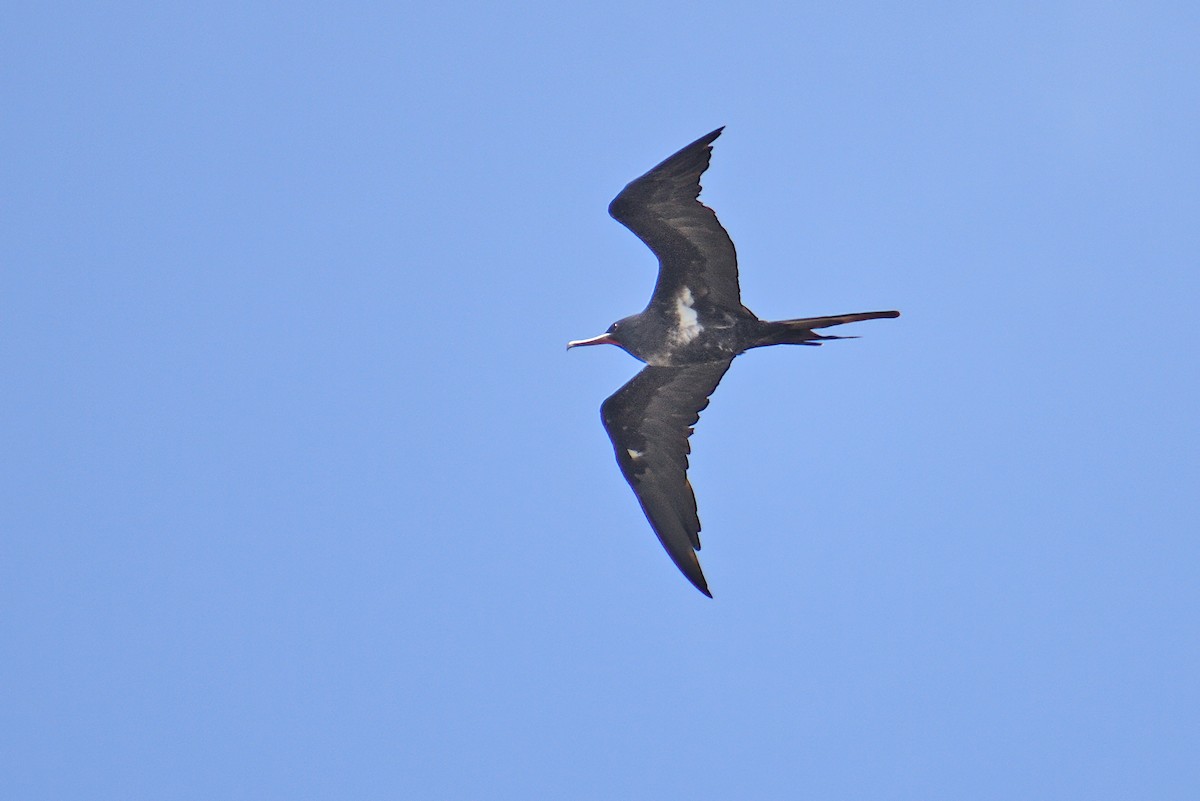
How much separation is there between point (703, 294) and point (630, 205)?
3.05 ft

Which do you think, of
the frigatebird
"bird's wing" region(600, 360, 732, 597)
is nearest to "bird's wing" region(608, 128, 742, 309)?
the frigatebird

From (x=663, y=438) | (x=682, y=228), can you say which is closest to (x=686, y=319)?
(x=682, y=228)

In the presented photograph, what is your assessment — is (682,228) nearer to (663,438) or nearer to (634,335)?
(634,335)

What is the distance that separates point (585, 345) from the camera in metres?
10.2

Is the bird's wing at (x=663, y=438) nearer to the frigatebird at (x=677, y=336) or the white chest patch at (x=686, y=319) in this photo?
the frigatebird at (x=677, y=336)

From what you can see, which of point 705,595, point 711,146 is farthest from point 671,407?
point 711,146

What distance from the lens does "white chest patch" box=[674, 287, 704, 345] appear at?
945cm

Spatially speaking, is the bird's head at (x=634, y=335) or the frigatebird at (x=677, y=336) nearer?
the frigatebird at (x=677, y=336)

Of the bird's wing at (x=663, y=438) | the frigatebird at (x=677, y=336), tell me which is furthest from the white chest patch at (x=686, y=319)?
the bird's wing at (x=663, y=438)

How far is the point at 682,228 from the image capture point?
905cm

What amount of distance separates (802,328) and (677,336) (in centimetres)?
109

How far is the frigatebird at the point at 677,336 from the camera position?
8.90m

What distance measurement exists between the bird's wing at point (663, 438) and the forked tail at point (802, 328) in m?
0.77

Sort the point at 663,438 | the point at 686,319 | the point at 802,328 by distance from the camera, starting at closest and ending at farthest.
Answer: the point at 802,328 → the point at 686,319 → the point at 663,438
